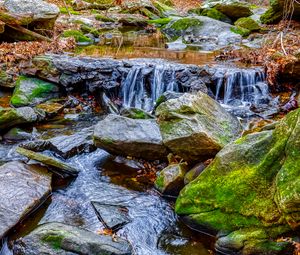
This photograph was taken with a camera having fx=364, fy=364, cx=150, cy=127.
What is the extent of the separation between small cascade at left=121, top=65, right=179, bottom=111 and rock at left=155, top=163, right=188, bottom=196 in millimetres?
4547

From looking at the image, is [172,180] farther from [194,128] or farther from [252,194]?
[252,194]

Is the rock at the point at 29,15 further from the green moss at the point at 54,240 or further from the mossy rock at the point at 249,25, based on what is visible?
the green moss at the point at 54,240

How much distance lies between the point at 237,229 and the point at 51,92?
7.41 m

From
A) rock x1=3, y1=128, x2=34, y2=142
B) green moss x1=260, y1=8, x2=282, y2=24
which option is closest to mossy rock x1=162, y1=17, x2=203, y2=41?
green moss x1=260, y1=8, x2=282, y2=24

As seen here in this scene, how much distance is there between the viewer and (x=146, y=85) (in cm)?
1048

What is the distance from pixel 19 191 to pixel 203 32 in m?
14.5

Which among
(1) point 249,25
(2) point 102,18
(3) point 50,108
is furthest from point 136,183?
(2) point 102,18

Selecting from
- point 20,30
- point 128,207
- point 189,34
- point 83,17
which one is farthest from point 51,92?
point 83,17

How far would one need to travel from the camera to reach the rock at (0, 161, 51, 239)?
473cm

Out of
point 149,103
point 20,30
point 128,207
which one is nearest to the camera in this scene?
point 128,207

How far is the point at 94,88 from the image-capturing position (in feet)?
33.8

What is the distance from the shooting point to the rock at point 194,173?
547cm

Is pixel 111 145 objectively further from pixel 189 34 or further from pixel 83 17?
pixel 83 17

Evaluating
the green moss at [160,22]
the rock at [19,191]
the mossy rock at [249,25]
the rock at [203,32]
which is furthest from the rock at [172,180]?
the green moss at [160,22]
